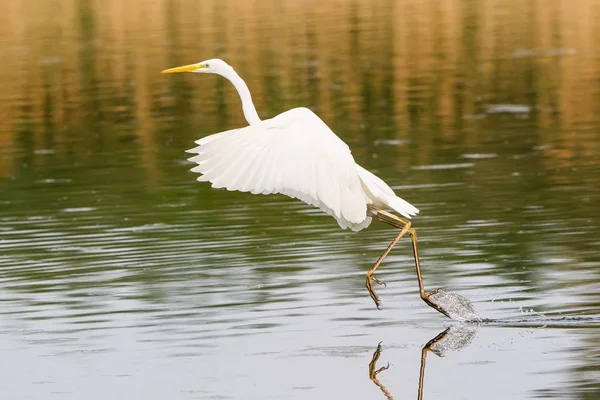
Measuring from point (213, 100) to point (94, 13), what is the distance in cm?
2774

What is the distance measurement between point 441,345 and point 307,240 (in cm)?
522

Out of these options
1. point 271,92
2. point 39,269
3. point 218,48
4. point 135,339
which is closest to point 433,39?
point 218,48

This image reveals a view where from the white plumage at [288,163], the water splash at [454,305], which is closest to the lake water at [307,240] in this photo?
the water splash at [454,305]

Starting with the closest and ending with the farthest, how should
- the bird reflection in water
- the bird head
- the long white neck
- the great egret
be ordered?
the bird reflection in water, the great egret, the long white neck, the bird head

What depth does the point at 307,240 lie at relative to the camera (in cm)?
1636

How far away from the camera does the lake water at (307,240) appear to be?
35.4 ft

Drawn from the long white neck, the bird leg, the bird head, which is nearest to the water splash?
the bird leg

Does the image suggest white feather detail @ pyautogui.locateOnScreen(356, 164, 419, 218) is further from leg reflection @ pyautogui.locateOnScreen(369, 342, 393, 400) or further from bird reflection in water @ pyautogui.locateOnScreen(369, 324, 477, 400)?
leg reflection @ pyautogui.locateOnScreen(369, 342, 393, 400)

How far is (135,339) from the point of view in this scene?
1209 cm

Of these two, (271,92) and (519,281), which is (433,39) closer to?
(271,92)

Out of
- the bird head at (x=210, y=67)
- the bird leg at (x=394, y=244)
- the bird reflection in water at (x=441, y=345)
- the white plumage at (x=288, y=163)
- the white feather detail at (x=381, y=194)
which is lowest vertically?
the bird reflection in water at (x=441, y=345)

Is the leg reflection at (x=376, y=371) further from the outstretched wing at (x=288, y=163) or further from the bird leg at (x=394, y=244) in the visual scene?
the outstretched wing at (x=288, y=163)

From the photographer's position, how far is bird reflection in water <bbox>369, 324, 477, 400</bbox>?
409 inches

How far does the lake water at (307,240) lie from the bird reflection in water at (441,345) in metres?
0.03
